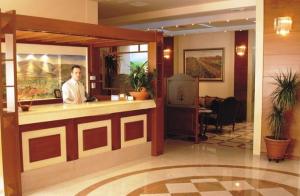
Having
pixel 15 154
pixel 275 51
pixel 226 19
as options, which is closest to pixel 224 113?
pixel 226 19

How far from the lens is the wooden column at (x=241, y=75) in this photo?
11.1 meters

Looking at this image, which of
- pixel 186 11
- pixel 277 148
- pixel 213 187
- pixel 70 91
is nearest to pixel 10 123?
pixel 70 91

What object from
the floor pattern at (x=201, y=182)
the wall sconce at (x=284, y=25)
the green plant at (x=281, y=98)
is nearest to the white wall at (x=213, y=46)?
the green plant at (x=281, y=98)

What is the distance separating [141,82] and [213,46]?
5867 mm

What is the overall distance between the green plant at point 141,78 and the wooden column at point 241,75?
5.51 metres

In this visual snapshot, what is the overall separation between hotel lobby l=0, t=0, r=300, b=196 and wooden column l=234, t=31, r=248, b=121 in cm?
149

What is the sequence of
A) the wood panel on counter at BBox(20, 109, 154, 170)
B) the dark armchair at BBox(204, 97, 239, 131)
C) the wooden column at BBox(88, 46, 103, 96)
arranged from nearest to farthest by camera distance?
the wood panel on counter at BBox(20, 109, 154, 170) → the wooden column at BBox(88, 46, 103, 96) → the dark armchair at BBox(204, 97, 239, 131)

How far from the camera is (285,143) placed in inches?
238

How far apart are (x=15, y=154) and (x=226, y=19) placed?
261 inches

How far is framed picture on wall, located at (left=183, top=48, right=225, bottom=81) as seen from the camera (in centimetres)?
1154

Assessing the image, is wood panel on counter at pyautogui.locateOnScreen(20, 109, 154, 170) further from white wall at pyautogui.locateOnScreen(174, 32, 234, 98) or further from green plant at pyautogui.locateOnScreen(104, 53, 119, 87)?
white wall at pyautogui.locateOnScreen(174, 32, 234, 98)

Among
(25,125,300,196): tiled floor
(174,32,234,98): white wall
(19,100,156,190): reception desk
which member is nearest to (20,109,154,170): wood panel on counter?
(19,100,156,190): reception desk

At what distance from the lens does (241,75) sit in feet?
36.5

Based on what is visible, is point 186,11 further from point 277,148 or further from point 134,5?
point 277,148
